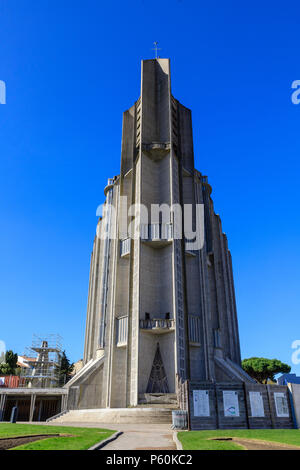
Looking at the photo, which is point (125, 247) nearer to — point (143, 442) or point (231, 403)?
point (231, 403)

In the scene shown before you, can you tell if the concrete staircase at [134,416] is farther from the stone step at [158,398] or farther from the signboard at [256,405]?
the signboard at [256,405]

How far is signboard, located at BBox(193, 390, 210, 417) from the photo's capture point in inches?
583

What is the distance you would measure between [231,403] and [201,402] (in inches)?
55.3

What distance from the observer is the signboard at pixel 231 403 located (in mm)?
15133

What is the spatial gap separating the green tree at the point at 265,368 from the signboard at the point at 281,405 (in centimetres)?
5021

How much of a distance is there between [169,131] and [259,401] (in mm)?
29733

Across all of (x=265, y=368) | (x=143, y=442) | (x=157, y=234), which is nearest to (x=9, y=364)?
(x=265, y=368)

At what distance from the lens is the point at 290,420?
1543 cm

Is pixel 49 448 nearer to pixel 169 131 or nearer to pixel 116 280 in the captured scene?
pixel 116 280

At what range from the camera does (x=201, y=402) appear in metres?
15.0

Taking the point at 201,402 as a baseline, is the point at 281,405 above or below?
below

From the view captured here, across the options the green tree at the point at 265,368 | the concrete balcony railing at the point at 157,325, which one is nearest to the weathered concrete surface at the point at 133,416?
the concrete balcony railing at the point at 157,325

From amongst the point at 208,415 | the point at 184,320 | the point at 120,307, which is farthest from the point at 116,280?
the point at 208,415

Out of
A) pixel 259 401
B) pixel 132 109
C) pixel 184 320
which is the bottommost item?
pixel 259 401
